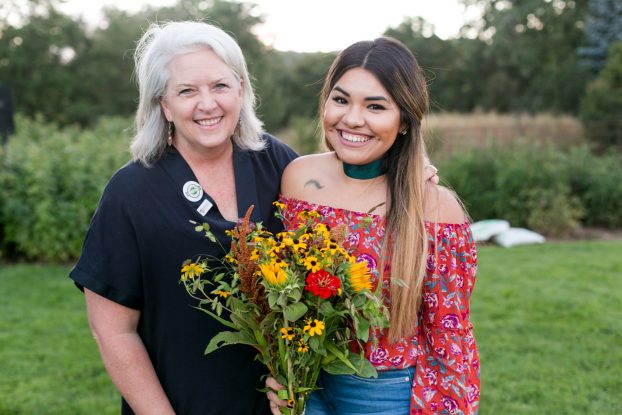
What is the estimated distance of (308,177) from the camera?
8.22 ft

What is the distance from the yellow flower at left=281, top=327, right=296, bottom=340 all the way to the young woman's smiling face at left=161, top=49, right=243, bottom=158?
754 mm

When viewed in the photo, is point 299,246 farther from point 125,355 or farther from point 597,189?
point 597,189

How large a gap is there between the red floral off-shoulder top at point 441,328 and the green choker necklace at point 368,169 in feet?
0.59

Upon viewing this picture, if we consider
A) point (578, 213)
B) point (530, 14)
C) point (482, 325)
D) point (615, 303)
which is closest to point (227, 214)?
point (482, 325)

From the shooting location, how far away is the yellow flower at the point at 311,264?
5.91ft

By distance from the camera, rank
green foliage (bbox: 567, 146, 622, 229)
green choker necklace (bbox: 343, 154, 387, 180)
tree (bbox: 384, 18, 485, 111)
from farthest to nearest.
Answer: tree (bbox: 384, 18, 485, 111) → green foliage (bbox: 567, 146, 622, 229) → green choker necklace (bbox: 343, 154, 387, 180)

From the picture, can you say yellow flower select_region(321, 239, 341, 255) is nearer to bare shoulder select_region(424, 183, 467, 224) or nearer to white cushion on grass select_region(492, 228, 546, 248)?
bare shoulder select_region(424, 183, 467, 224)

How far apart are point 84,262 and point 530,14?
90.3 ft

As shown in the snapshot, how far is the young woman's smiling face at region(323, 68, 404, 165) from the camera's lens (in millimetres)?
2264

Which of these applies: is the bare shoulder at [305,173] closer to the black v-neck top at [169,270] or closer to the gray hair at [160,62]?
the black v-neck top at [169,270]

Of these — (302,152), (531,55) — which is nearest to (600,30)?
(531,55)

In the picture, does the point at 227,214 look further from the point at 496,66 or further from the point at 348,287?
the point at 496,66

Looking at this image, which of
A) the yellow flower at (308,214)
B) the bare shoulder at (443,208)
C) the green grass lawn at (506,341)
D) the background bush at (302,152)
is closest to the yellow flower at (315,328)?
the yellow flower at (308,214)

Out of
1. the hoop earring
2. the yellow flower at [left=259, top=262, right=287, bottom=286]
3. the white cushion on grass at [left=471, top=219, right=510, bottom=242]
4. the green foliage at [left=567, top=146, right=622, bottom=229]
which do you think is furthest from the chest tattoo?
the green foliage at [left=567, top=146, right=622, bottom=229]
